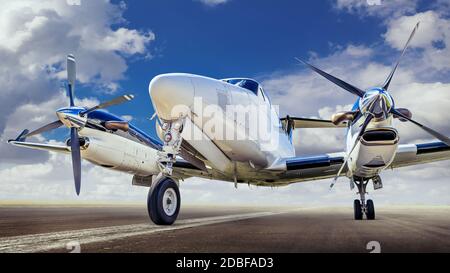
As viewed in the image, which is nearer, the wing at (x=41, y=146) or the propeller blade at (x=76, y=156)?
the propeller blade at (x=76, y=156)

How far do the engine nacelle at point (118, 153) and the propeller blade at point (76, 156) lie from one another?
0.25 meters

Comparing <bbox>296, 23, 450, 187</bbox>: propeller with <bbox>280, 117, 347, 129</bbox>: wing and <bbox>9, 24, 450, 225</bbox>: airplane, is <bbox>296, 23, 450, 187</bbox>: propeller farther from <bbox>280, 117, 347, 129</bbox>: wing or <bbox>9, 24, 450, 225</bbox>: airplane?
<bbox>280, 117, 347, 129</bbox>: wing

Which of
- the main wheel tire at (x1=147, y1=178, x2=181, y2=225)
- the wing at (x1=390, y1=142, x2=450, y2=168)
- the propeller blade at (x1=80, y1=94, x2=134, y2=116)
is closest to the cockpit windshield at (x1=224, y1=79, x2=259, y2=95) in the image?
the propeller blade at (x1=80, y1=94, x2=134, y2=116)

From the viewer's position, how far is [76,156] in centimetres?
1394

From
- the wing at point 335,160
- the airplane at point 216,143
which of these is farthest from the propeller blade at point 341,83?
the wing at point 335,160

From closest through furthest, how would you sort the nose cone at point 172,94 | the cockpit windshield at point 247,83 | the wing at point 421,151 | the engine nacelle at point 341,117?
the nose cone at point 172,94 → the engine nacelle at point 341,117 → the cockpit windshield at point 247,83 → the wing at point 421,151

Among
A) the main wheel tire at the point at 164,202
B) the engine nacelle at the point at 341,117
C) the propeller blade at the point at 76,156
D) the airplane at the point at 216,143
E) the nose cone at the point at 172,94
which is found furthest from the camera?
the propeller blade at the point at 76,156

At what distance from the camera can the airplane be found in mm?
10398

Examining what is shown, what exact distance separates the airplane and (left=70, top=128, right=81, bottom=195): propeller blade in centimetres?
4

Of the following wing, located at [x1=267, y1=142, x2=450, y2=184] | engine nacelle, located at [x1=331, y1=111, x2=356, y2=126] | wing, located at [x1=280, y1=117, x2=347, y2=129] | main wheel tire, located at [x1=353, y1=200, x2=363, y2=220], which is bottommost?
main wheel tire, located at [x1=353, y1=200, x2=363, y2=220]

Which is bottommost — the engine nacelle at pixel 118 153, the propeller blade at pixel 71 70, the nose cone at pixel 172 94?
the engine nacelle at pixel 118 153

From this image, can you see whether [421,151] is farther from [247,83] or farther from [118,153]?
[118,153]

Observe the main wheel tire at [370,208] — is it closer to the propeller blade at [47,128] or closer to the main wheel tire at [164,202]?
the main wheel tire at [164,202]

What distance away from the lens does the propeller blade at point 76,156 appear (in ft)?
45.5
